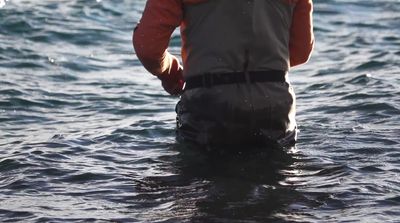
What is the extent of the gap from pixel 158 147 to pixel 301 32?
1.72 meters

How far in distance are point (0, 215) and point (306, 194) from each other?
6.68 feet

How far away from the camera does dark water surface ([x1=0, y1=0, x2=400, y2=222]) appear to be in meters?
5.90

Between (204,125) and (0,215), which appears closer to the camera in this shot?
(0,215)

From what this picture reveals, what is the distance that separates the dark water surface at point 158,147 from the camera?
5.90m

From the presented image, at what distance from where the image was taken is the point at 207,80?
21.3ft

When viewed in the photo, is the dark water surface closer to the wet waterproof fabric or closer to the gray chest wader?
the wet waterproof fabric

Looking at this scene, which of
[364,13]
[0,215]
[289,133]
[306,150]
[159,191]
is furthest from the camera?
[364,13]

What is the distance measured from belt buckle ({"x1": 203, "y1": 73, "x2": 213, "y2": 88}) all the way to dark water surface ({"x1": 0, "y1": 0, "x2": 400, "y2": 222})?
634 millimetres

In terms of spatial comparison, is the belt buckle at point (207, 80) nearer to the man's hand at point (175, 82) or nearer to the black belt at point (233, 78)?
the black belt at point (233, 78)

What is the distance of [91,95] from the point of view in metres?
10.5

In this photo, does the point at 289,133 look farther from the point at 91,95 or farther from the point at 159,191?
the point at 91,95

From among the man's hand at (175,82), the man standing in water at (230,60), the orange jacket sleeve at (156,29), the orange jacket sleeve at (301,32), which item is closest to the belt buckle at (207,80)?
the man standing in water at (230,60)

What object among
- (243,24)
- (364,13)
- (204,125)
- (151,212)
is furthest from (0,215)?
(364,13)

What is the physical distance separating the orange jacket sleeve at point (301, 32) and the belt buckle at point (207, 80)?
802 millimetres
